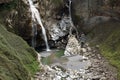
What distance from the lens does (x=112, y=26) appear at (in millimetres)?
60500

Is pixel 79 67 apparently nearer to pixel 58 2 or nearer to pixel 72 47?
pixel 72 47

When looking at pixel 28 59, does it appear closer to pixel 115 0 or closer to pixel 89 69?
pixel 89 69

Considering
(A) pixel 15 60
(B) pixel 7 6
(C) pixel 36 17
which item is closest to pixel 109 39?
(C) pixel 36 17

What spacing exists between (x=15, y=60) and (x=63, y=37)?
22343 mm

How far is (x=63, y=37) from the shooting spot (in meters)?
63.5

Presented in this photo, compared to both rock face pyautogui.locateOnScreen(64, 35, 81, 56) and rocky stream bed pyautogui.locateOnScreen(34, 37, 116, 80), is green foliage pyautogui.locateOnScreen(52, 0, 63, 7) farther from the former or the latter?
rocky stream bed pyautogui.locateOnScreen(34, 37, 116, 80)

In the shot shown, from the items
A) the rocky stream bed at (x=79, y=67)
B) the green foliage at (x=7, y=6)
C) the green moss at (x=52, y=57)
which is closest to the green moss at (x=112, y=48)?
the rocky stream bed at (x=79, y=67)

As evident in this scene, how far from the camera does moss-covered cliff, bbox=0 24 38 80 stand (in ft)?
126

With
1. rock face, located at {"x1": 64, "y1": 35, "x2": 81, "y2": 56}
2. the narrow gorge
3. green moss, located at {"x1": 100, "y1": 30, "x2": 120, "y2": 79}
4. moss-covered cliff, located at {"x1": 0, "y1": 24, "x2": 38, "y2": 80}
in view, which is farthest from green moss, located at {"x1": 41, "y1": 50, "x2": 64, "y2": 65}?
green moss, located at {"x1": 100, "y1": 30, "x2": 120, "y2": 79}

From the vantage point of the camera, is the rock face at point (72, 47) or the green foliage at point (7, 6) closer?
the rock face at point (72, 47)

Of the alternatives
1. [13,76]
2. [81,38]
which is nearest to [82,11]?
[81,38]

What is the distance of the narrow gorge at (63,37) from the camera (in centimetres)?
4775

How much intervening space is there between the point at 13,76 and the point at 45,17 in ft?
83.0

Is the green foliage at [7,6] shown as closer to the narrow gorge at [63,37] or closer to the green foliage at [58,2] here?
the narrow gorge at [63,37]
